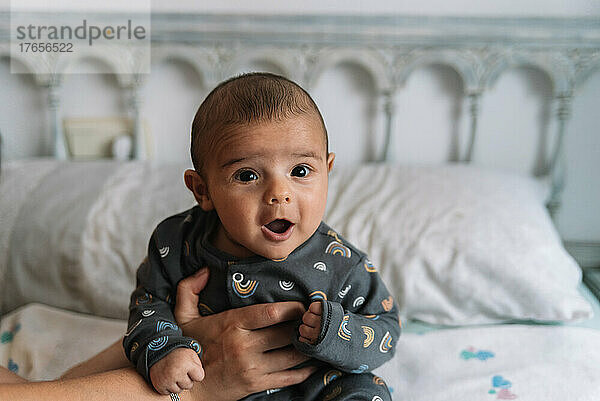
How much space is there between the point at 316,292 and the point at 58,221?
91 cm

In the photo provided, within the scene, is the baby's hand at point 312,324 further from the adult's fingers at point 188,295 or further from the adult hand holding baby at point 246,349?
the adult's fingers at point 188,295

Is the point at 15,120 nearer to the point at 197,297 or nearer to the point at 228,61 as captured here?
the point at 228,61

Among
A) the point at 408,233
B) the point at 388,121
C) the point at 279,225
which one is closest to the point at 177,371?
the point at 279,225

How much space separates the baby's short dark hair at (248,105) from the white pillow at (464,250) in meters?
0.57

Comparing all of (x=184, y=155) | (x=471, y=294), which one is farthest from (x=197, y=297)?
(x=184, y=155)

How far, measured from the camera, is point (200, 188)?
96 cm

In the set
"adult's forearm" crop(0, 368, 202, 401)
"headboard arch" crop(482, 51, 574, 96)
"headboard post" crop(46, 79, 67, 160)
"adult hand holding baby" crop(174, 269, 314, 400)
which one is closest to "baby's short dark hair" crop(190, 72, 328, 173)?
"adult hand holding baby" crop(174, 269, 314, 400)

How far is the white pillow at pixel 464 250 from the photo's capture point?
1.34m

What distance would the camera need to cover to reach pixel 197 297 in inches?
38.9

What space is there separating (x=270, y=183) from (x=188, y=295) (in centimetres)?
26

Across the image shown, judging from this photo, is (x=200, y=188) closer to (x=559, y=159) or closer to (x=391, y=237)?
(x=391, y=237)

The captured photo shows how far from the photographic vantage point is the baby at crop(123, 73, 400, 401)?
86 cm

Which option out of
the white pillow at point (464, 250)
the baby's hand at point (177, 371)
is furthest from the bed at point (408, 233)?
the baby's hand at point (177, 371)

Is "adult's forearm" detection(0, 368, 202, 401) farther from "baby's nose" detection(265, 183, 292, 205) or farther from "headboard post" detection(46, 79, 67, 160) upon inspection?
"headboard post" detection(46, 79, 67, 160)
